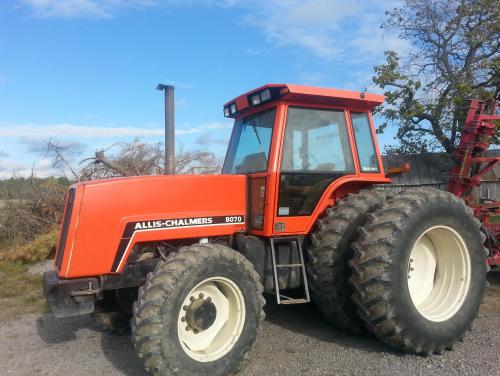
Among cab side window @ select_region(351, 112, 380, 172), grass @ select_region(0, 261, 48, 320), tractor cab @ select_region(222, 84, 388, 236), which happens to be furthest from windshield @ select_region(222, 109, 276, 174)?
grass @ select_region(0, 261, 48, 320)

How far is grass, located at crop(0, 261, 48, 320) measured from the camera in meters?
6.41

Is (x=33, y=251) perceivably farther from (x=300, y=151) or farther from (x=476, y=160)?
(x=476, y=160)

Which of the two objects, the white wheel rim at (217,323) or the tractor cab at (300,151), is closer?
the white wheel rim at (217,323)

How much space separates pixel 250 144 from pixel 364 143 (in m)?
1.26

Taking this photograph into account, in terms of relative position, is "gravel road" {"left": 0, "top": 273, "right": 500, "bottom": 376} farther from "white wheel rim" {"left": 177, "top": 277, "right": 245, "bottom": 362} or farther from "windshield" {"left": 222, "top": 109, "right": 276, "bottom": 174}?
"windshield" {"left": 222, "top": 109, "right": 276, "bottom": 174}

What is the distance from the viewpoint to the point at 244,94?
497 cm

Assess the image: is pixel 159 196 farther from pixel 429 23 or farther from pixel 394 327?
pixel 429 23

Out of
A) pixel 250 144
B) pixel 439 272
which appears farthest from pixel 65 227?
pixel 439 272

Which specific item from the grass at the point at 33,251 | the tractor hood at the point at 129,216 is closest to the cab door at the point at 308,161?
Result: the tractor hood at the point at 129,216

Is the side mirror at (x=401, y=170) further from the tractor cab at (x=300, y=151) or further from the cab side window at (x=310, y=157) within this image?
the cab side window at (x=310, y=157)

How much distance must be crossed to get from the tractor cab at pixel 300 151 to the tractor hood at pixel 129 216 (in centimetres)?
46

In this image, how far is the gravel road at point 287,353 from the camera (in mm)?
3963

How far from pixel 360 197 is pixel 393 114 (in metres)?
10.3

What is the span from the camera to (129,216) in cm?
389
